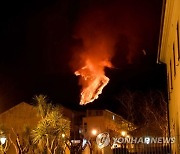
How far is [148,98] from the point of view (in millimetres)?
41406

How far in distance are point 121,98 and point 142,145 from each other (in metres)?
29.3

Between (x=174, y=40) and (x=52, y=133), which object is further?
(x=52, y=133)

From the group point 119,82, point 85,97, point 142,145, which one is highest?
point 119,82

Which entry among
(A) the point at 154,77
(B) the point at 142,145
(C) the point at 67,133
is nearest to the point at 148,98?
A: (A) the point at 154,77

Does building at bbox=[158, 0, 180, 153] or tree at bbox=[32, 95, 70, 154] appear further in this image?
tree at bbox=[32, 95, 70, 154]

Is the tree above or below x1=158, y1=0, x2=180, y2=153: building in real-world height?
below

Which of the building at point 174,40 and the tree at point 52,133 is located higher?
the building at point 174,40

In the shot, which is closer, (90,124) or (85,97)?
(85,97)

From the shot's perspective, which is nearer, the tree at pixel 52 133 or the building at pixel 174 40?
the building at pixel 174 40

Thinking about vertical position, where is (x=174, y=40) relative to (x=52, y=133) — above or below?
above

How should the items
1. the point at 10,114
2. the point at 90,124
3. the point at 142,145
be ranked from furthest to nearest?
1. the point at 90,124
2. the point at 10,114
3. the point at 142,145

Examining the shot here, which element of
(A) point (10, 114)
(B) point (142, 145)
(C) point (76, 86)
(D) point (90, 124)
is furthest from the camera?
(D) point (90, 124)

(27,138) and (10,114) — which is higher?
(10,114)

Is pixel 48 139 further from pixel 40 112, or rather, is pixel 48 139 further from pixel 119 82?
pixel 119 82
